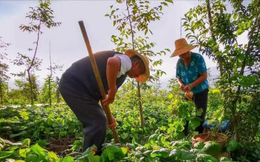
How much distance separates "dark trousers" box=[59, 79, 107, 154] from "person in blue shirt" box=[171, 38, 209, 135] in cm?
133

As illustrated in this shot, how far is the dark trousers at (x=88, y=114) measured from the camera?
243 cm

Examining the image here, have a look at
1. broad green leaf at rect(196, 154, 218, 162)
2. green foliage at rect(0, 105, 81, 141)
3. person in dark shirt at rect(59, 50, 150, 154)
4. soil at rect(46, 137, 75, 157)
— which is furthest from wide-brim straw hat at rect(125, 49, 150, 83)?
green foliage at rect(0, 105, 81, 141)

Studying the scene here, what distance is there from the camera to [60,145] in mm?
3738

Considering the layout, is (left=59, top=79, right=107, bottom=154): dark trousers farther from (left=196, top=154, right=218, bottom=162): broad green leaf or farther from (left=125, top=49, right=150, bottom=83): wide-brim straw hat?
(left=196, top=154, right=218, bottom=162): broad green leaf

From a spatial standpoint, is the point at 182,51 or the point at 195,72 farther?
the point at 195,72

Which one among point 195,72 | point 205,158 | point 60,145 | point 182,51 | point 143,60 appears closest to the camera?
point 205,158

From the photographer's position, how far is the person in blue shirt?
10.1 feet

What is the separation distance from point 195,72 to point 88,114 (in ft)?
5.63

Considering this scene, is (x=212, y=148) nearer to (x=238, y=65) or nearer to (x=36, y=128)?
(x=238, y=65)

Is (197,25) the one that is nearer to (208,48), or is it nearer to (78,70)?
(208,48)

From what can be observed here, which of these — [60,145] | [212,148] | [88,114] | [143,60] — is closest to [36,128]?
[60,145]

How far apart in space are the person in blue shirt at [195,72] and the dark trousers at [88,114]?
133 cm

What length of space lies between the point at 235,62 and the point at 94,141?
1.75 metres

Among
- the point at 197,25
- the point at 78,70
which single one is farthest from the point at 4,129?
the point at 197,25
